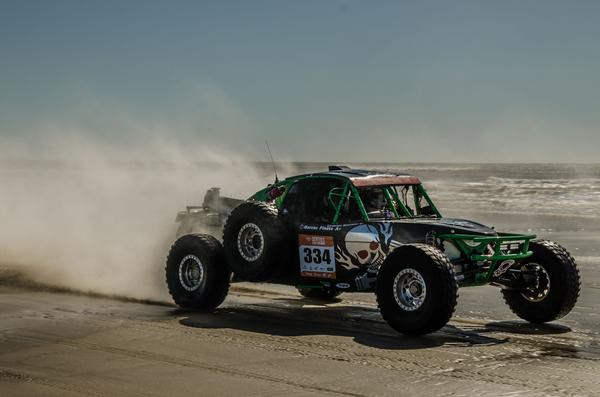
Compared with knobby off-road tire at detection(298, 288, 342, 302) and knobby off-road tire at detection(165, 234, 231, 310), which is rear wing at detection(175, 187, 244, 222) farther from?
knobby off-road tire at detection(165, 234, 231, 310)

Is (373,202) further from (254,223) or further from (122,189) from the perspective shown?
(122,189)

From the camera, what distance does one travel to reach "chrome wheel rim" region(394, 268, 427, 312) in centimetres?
1009

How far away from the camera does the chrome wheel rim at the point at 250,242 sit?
11.8 metres

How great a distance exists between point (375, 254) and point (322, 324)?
101cm

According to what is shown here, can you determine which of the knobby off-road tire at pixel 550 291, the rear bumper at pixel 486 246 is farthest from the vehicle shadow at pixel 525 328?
the rear bumper at pixel 486 246

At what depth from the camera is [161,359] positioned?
877cm

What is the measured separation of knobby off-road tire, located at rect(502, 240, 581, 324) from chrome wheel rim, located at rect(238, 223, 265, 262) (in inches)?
123

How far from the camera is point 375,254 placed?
11.0 m

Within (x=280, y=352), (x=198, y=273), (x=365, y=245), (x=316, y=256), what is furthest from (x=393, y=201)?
(x=280, y=352)

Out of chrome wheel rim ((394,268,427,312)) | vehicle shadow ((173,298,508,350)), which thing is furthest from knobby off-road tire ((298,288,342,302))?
chrome wheel rim ((394,268,427,312))

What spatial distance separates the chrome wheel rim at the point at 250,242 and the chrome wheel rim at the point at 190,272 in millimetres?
789

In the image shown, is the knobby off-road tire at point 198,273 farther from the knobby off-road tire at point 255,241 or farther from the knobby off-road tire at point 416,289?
the knobby off-road tire at point 416,289

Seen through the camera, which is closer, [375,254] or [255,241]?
[375,254]

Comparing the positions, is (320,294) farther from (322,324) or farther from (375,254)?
(375,254)
